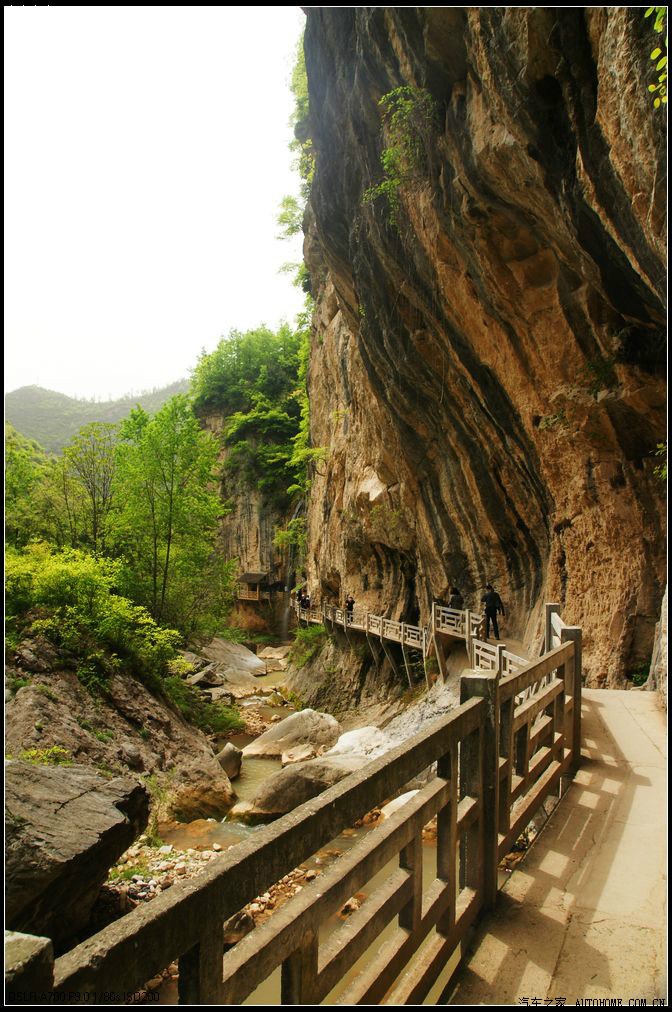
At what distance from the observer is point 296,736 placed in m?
15.5

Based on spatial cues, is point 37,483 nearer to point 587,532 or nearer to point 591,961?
point 587,532

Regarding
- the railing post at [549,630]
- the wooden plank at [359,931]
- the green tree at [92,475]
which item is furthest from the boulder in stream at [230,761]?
the wooden plank at [359,931]

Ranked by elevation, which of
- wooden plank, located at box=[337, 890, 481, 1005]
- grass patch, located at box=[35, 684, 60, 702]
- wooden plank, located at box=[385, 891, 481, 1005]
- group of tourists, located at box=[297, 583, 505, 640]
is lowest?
grass patch, located at box=[35, 684, 60, 702]

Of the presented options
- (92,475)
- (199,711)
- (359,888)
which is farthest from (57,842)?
(92,475)

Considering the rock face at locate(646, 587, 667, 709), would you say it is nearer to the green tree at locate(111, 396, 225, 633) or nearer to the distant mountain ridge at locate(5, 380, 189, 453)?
the green tree at locate(111, 396, 225, 633)

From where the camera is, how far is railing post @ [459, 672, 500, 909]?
10.5 ft

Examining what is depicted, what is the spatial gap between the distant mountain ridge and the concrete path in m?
95.5

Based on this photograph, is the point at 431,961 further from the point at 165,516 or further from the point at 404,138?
the point at 165,516

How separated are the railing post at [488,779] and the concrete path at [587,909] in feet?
0.74

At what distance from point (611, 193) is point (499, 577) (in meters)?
11.6

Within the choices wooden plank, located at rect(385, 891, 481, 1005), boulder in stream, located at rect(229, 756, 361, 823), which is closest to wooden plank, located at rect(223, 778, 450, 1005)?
wooden plank, located at rect(385, 891, 481, 1005)

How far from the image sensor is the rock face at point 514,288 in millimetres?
6281

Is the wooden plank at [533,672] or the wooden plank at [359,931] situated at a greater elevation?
the wooden plank at [533,672]

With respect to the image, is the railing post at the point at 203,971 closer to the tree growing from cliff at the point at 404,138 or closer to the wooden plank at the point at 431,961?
the wooden plank at the point at 431,961
